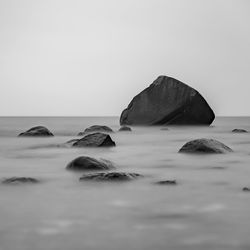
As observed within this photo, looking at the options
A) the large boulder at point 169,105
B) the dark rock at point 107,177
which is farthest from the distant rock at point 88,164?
the large boulder at point 169,105

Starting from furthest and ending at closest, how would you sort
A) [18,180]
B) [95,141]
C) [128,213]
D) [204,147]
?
[95,141] < [204,147] < [18,180] < [128,213]

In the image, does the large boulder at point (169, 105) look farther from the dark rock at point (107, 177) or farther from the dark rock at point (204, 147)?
the dark rock at point (107, 177)

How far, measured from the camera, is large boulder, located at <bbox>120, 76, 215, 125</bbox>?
43.0m

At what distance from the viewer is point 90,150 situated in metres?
14.7

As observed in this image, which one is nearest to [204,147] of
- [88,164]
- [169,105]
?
[88,164]

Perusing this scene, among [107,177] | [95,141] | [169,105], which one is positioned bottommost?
[95,141]

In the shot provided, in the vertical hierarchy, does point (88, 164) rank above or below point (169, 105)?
below

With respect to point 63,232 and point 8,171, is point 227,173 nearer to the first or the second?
point 8,171

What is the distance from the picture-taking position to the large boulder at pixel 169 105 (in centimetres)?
4297

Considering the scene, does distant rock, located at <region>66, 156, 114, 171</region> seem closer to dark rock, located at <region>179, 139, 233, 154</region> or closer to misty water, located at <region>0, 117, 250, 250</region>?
misty water, located at <region>0, 117, 250, 250</region>

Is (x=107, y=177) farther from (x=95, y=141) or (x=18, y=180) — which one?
(x=95, y=141)

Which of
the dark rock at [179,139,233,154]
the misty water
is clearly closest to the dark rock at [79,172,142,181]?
the misty water

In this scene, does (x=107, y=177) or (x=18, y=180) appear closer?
(x=18, y=180)

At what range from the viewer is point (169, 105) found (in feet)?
142
